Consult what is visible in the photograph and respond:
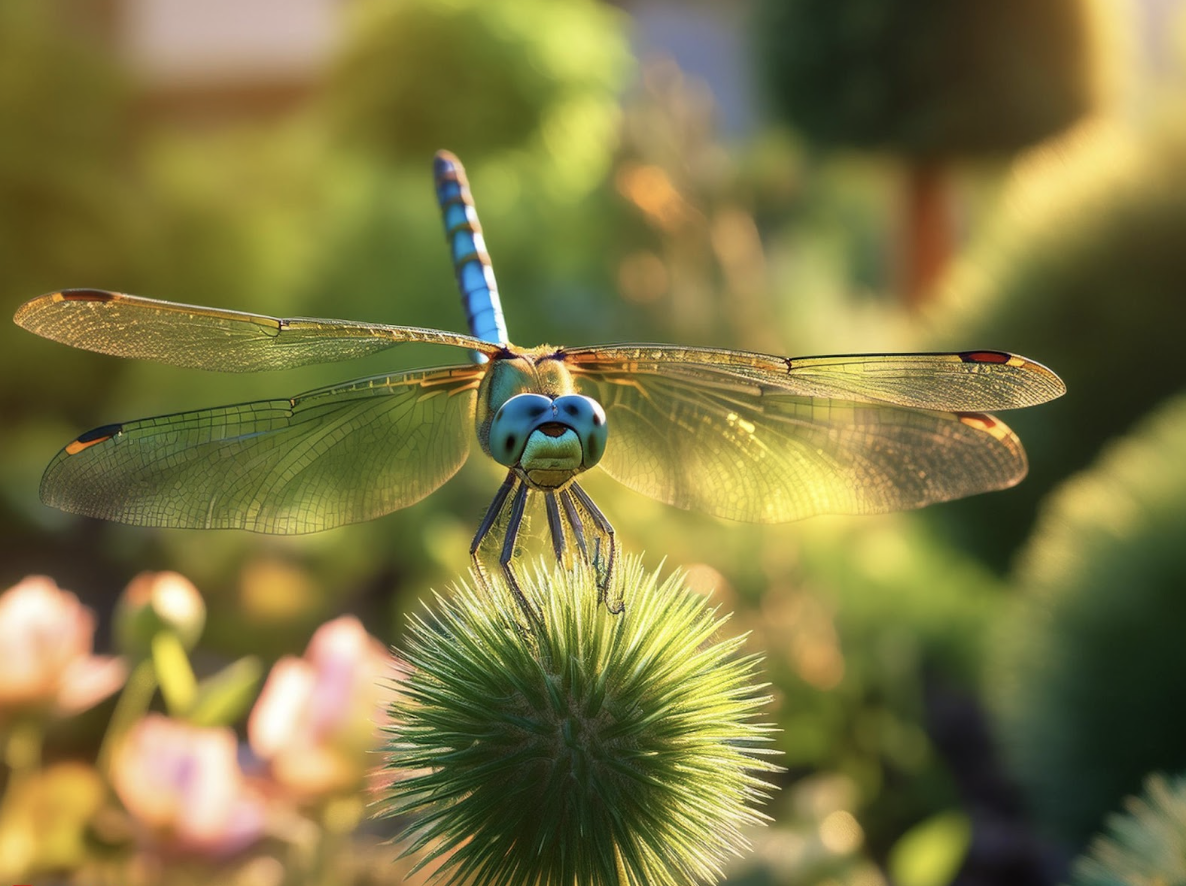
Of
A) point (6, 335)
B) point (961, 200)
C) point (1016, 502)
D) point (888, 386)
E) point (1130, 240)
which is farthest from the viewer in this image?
point (961, 200)

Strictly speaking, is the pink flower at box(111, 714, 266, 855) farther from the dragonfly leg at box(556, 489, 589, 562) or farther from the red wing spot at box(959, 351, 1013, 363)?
the red wing spot at box(959, 351, 1013, 363)

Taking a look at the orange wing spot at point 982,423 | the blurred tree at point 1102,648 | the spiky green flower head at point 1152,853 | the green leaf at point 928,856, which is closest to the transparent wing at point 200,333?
the orange wing spot at point 982,423

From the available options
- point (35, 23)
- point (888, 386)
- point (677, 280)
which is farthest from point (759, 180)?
point (888, 386)

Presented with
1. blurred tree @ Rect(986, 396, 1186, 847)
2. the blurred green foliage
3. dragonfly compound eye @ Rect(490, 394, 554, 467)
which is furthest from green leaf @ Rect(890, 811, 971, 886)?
the blurred green foliage

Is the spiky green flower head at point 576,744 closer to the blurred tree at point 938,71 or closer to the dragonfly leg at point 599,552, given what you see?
the dragonfly leg at point 599,552

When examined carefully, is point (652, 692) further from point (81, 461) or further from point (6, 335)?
point (6, 335)

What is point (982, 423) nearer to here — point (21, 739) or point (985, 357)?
point (985, 357)

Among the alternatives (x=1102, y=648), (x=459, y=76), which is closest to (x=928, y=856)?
(x=1102, y=648)
